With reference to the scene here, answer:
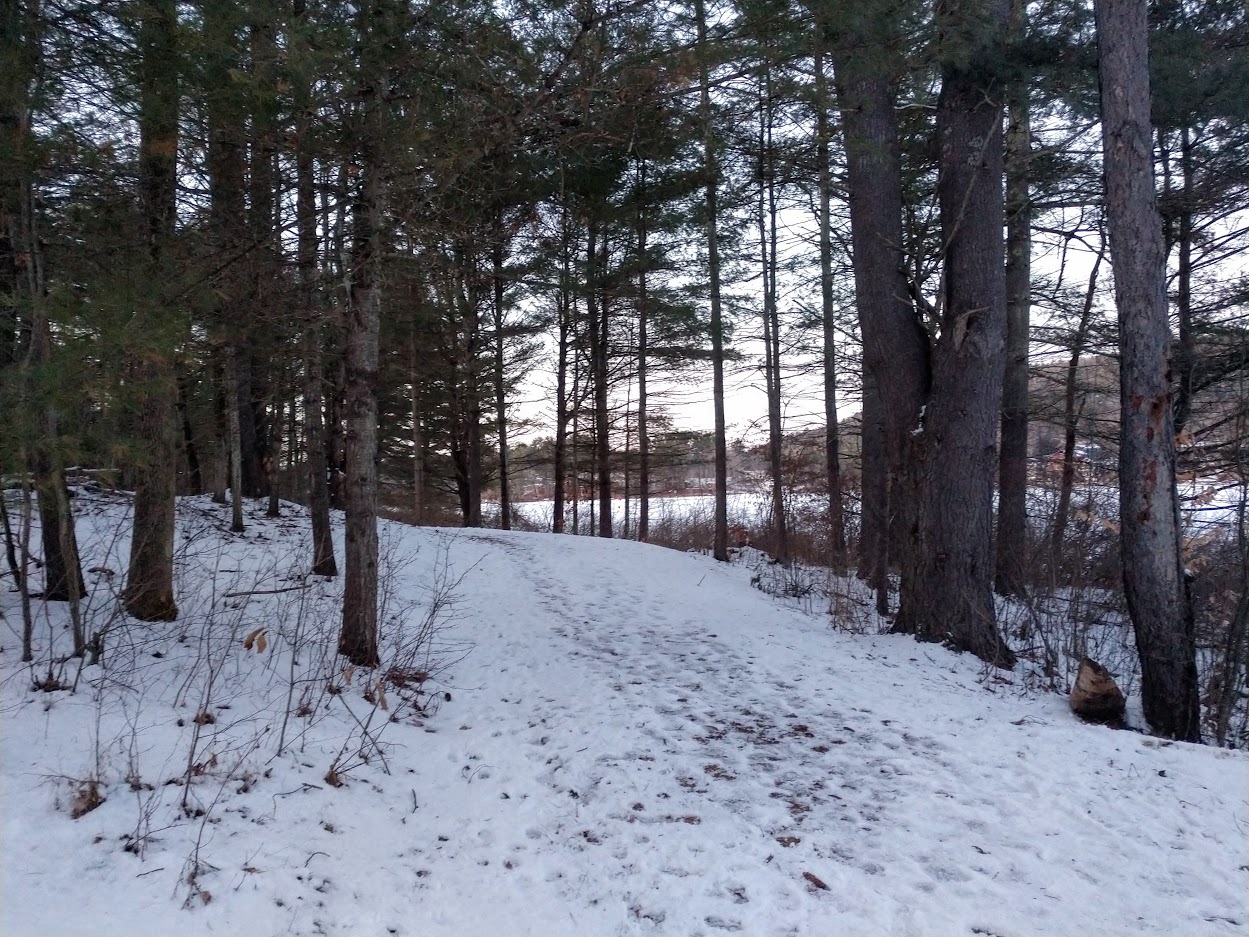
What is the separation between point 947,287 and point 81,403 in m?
6.96

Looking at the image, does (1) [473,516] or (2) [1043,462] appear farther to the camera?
(1) [473,516]

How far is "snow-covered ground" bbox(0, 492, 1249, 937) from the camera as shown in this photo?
2.81m

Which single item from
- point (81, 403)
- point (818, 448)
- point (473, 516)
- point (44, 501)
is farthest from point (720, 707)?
point (473, 516)

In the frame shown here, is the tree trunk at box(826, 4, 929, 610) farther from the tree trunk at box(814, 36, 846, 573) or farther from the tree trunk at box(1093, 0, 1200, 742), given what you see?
the tree trunk at box(1093, 0, 1200, 742)

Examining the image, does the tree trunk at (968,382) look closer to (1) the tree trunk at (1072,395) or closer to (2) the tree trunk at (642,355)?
(1) the tree trunk at (1072,395)

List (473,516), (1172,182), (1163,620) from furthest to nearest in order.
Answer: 1. (473,516)
2. (1172,182)
3. (1163,620)

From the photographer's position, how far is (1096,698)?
5344 mm

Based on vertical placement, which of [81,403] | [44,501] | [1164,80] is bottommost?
[44,501]

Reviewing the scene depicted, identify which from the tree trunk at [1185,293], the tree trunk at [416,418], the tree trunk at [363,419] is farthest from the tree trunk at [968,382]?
the tree trunk at [416,418]

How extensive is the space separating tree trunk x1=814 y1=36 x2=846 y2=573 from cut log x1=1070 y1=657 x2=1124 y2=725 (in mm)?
4885

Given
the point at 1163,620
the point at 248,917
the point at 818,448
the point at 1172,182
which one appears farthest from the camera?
the point at 818,448

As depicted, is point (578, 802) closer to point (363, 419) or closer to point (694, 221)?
point (363, 419)

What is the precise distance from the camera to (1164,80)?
684 cm

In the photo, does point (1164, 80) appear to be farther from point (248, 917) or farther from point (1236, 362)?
point (248, 917)
